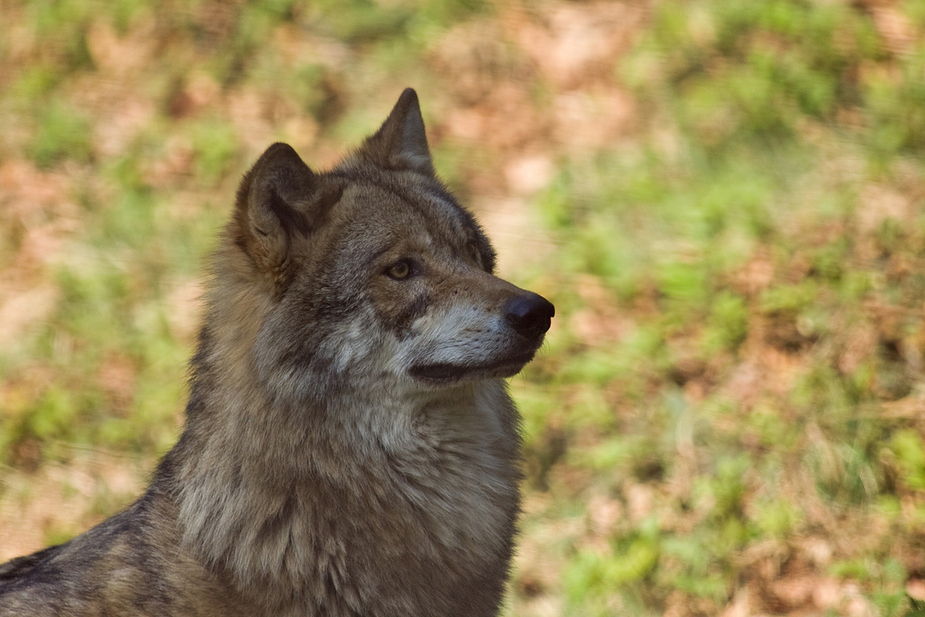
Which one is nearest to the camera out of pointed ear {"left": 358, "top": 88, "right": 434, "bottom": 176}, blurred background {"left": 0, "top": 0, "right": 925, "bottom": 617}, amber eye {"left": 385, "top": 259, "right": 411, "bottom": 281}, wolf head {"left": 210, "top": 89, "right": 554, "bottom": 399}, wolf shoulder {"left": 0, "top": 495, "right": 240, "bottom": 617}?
wolf shoulder {"left": 0, "top": 495, "right": 240, "bottom": 617}

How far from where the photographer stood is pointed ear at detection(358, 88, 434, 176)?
174 inches

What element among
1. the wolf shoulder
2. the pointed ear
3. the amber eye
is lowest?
the wolf shoulder

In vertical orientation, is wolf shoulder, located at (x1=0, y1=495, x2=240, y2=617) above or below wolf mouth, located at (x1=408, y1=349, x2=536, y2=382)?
below

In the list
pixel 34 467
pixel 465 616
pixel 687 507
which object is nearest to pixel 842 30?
pixel 687 507

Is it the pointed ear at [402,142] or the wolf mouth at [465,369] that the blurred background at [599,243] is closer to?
the wolf mouth at [465,369]

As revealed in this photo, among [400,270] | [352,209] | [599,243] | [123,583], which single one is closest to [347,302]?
[400,270]

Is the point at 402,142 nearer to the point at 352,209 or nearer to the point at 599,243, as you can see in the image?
the point at 352,209

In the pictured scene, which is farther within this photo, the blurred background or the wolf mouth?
the blurred background

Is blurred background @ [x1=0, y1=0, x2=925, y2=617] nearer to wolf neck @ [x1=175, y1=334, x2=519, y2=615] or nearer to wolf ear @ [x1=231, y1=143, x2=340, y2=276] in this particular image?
wolf neck @ [x1=175, y1=334, x2=519, y2=615]

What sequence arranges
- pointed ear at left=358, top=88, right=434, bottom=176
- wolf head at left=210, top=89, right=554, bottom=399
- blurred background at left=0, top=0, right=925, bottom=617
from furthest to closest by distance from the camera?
blurred background at left=0, top=0, right=925, bottom=617 → pointed ear at left=358, top=88, right=434, bottom=176 → wolf head at left=210, top=89, right=554, bottom=399

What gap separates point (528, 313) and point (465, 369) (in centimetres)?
34

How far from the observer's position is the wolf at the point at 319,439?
3.46m

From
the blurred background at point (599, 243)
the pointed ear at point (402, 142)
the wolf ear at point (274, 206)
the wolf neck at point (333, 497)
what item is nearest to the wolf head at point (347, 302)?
the wolf ear at point (274, 206)

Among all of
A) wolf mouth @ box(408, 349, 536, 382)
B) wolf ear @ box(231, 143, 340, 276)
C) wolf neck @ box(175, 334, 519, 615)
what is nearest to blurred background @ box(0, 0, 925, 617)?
wolf mouth @ box(408, 349, 536, 382)
